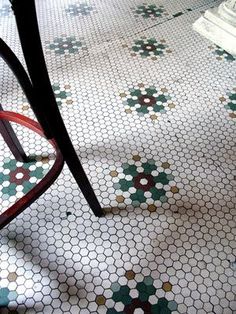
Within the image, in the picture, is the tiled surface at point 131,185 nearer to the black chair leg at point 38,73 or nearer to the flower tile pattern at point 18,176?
the flower tile pattern at point 18,176

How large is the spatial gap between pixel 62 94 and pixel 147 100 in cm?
42

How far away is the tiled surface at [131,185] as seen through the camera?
86cm

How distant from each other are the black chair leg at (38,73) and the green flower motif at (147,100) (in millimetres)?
663

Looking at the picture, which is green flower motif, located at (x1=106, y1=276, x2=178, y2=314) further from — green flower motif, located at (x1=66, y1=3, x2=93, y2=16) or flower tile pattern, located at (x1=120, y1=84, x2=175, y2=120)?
green flower motif, located at (x1=66, y1=3, x2=93, y2=16)

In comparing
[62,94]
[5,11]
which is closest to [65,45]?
[62,94]

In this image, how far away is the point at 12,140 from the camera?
1026mm

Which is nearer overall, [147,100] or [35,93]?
[35,93]

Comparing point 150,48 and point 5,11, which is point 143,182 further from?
point 5,11

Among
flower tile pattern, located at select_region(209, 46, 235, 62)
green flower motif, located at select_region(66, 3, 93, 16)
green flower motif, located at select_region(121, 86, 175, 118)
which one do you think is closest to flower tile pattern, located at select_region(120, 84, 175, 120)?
green flower motif, located at select_region(121, 86, 175, 118)

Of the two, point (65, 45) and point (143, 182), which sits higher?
point (65, 45)

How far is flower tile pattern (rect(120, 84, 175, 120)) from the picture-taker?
4.46 ft

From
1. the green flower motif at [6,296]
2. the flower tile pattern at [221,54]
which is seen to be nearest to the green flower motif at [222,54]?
the flower tile pattern at [221,54]

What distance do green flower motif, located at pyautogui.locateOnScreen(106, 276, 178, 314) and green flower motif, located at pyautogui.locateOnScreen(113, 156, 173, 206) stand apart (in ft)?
0.93

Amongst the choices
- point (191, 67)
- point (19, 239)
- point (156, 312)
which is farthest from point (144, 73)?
point (156, 312)
